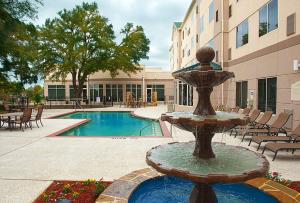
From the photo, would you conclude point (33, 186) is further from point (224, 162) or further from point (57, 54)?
point (57, 54)

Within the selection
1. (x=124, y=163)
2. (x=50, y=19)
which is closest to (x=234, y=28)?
(x=124, y=163)

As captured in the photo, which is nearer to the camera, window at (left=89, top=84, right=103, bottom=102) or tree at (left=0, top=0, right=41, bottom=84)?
tree at (left=0, top=0, right=41, bottom=84)

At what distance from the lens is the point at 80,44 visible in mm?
32875

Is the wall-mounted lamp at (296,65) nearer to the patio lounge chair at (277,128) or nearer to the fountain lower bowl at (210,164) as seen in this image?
the patio lounge chair at (277,128)

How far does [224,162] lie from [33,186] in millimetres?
3878

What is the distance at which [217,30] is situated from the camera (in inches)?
760

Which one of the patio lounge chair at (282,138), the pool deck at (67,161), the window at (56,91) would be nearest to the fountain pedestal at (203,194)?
the pool deck at (67,161)

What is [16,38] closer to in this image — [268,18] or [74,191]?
[268,18]

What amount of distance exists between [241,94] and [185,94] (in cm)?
823

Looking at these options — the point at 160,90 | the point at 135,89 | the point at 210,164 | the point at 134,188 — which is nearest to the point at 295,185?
the point at 210,164

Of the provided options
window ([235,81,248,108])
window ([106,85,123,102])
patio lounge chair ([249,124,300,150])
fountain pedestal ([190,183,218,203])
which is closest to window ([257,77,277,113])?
window ([235,81,248,108])

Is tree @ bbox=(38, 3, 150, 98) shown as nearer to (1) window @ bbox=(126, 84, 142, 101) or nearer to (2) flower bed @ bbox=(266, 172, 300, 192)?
A: (1) window @ bbox=(126, 84, 142, 101)

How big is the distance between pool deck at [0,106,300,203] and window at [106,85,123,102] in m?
29.3

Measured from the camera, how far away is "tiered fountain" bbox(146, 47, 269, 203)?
323 cm
